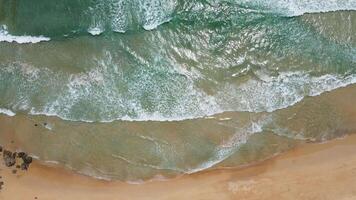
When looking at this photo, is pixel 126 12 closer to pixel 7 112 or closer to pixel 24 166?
pixel 7 112

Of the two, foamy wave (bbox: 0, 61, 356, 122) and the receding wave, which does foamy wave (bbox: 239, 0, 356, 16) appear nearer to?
the receding wave

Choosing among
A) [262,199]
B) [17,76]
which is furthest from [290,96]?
[17,76]

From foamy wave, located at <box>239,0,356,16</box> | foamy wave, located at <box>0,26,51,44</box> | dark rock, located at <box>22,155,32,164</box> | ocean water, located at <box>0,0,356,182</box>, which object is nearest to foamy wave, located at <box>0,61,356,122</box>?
ocean water, located at <box>0,0,356,182</box>

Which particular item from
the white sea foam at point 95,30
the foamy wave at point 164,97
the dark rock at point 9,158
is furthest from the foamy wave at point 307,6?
the dark rock at point 9,158

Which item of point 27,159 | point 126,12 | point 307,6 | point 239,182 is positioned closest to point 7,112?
point 27,159

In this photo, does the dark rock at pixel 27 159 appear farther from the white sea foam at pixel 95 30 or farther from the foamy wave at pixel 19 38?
the white sea foam at pixel 95 30

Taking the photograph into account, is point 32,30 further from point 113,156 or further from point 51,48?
point 113,156
